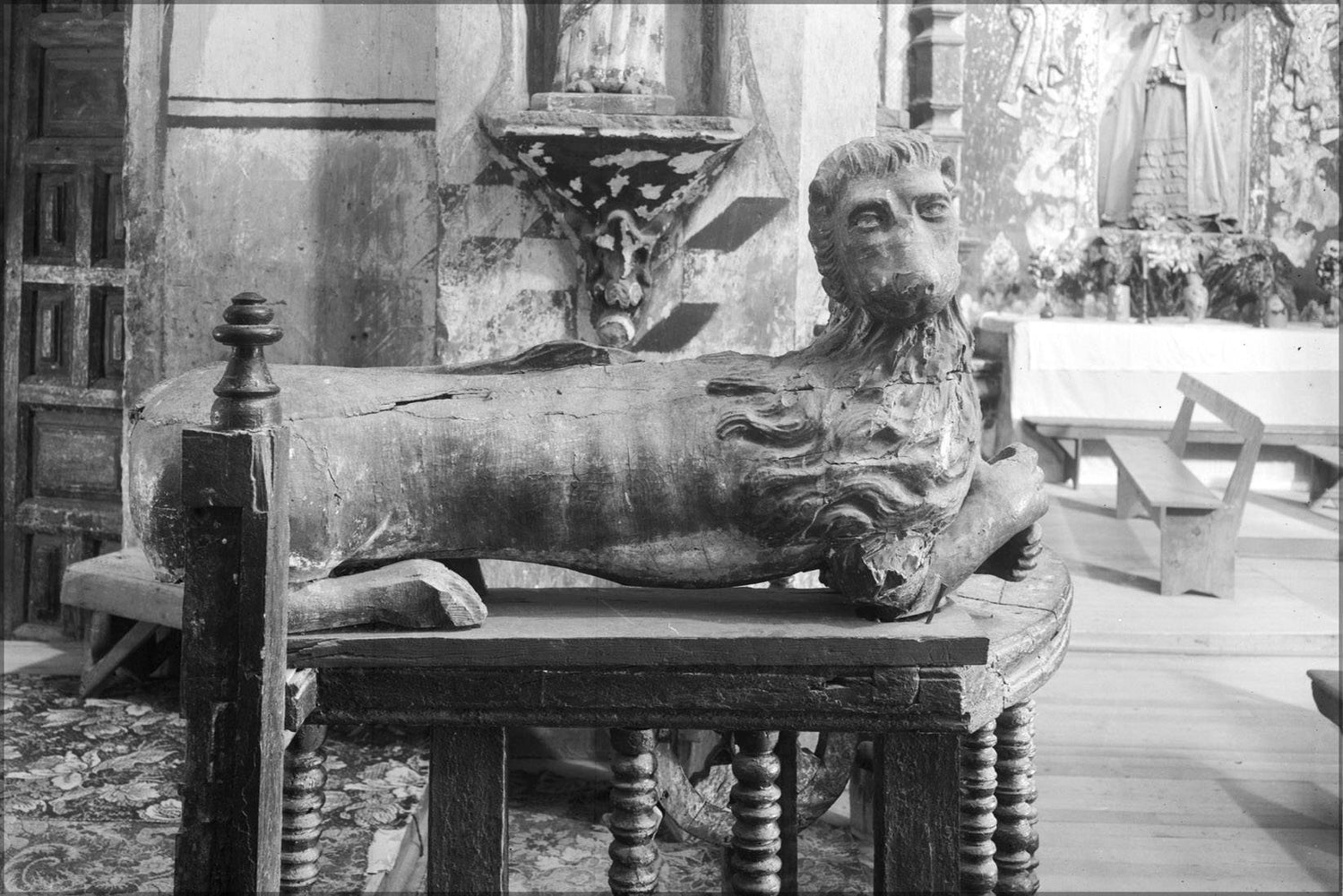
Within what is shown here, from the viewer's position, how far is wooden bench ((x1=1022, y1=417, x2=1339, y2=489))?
665cm

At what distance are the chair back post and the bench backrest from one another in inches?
186

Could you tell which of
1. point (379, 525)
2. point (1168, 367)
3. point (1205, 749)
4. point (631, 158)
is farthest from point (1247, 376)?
point (379, 525)

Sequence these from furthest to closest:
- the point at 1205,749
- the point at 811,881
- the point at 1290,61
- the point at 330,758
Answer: the point at 1290,61 < the point at 1205,749 < the point at 330,758 < the point at 811,881

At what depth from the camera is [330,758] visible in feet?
11.3

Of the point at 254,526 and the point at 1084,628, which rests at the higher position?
the point at 254,526

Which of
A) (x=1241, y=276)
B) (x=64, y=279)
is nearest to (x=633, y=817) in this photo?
(x=64, y=279)

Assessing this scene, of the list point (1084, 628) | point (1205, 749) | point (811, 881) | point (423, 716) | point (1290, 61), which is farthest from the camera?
point (1290, 61)

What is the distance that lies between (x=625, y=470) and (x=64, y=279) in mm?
3350

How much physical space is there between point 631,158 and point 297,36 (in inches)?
44.3

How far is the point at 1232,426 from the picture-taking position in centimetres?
634

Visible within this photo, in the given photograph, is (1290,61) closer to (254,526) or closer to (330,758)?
(330,758)

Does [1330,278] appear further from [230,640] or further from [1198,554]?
[230,640]

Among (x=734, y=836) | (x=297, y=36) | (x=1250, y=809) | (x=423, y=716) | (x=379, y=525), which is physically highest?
(x=297, y=36)

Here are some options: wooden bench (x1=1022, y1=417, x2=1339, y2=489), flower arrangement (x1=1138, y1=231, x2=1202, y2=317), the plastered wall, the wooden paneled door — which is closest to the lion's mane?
the plastered wall
